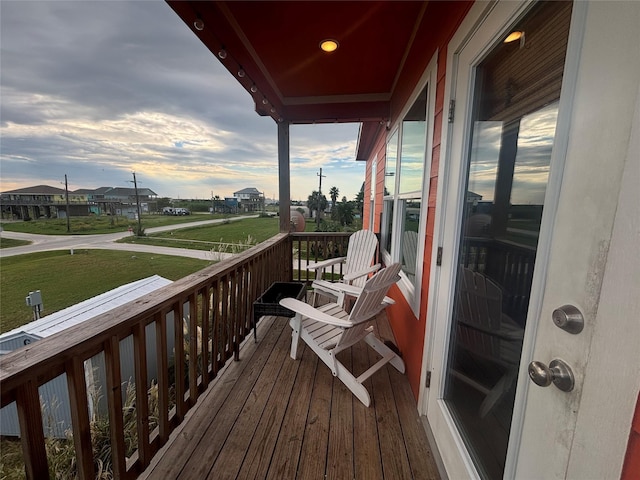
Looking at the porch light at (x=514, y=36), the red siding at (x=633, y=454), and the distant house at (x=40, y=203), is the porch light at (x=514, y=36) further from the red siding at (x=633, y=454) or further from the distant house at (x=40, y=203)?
the distant house at (x=40, y=203)

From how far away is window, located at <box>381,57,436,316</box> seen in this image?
1853 millimetres

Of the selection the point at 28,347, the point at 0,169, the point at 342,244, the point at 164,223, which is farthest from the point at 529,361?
the point at 164,223

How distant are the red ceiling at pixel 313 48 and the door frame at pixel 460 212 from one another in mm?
864

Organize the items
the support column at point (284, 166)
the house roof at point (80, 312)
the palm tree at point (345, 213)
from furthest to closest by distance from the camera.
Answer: the palm tree at point (345, 213), the house roof at point (80, 312), the support column at point (284, 166)

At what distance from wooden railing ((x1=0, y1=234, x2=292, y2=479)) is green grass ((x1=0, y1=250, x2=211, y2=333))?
8740 millimetres

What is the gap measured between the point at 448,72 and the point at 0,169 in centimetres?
1220

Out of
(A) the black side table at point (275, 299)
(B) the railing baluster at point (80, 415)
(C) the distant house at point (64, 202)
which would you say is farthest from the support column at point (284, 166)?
(C) the distant house at point (64, 202)

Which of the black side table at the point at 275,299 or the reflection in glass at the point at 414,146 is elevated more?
the reflection in glass at the point at 414,146

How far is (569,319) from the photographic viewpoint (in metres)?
0.61

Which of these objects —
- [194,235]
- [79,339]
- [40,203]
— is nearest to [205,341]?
[79,339]

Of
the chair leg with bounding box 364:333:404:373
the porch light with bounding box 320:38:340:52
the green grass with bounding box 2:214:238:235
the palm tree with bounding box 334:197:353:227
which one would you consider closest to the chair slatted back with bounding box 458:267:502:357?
the chair leg with bounding box 364:333:404:373

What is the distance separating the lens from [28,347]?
86 cm

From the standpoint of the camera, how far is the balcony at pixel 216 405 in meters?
0.92

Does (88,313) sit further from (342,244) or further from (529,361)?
(529,361)
